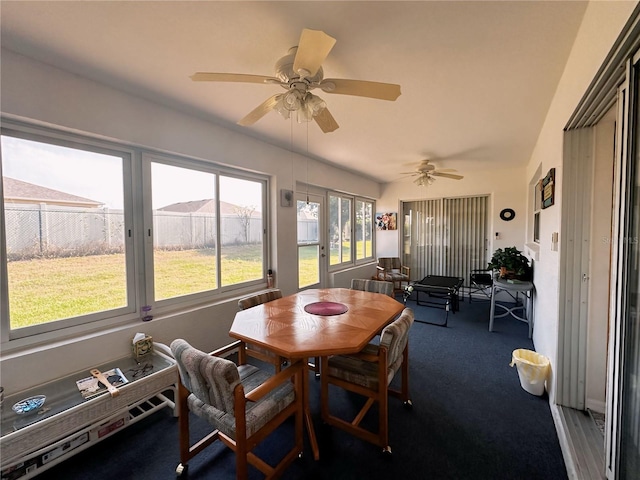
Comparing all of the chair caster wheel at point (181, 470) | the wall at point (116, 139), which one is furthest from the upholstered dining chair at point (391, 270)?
the chair caster wheel at point (181, 470)

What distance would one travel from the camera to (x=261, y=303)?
2518 millimetres

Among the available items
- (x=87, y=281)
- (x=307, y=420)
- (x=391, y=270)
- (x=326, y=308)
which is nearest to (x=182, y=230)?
(x=87, y=281)

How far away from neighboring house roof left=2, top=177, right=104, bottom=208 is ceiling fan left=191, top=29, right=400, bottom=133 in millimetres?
1452

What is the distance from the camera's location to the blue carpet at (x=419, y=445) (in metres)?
1.51

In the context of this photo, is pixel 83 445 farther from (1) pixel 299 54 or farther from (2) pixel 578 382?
(2) pixel 578 382

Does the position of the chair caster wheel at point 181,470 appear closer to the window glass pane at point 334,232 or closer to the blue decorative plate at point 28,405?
the blue decorative plate at point 28,405

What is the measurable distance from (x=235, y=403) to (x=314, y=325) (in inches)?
27.9

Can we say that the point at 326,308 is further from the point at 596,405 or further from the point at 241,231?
the point at 596,405

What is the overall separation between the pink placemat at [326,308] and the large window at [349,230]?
2.54m

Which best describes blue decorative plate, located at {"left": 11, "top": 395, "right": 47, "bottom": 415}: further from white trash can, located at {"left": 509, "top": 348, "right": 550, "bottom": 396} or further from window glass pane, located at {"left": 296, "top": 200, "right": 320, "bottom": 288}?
white trash can, located at {"left": 509, "top": 348, "right": 550, "bottom": 396}

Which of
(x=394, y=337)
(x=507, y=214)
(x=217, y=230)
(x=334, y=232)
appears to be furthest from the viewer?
(x=334, y=232)

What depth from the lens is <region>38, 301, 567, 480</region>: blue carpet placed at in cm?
151

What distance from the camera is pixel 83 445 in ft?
5.30

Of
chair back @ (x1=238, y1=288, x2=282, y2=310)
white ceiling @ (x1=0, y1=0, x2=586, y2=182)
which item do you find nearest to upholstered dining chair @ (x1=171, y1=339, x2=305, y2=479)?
chair back @ (x1=238, y1=288, x2=282, y2=310)
